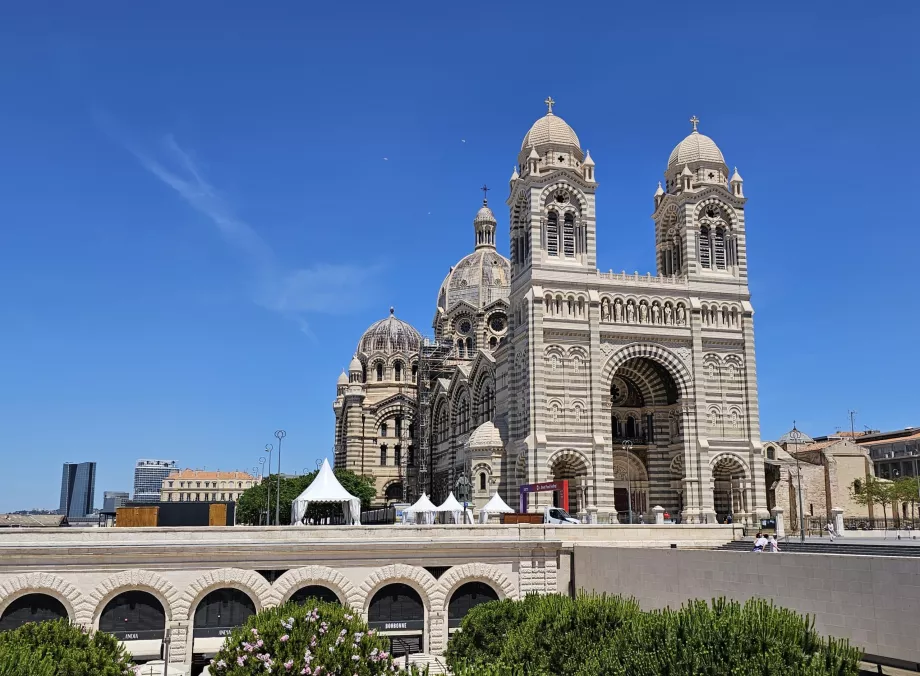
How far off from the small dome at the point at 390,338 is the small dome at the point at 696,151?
43900mm

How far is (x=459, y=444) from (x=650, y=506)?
67.7 ft

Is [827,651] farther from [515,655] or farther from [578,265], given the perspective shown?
[578,265]

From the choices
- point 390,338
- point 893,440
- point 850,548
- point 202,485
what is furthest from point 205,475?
point 850,548

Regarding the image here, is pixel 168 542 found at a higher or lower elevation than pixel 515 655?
higher

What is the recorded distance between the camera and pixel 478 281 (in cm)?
8631

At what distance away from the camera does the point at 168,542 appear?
33.3 metres

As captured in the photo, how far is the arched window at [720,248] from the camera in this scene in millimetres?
60625

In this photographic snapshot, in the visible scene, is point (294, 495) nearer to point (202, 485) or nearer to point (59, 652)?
point (59, 652)

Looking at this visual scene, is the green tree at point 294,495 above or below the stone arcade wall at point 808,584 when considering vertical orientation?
above

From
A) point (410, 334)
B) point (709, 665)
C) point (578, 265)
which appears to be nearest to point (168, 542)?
point (709, 665)

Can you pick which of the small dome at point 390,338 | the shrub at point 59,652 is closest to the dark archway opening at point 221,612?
the shrub at point 59,652

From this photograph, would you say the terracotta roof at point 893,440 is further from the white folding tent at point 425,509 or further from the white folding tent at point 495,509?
the white folding tent at point 425,509

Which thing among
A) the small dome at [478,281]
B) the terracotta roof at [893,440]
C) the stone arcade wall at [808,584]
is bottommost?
the stone arcade wall at [808,584]

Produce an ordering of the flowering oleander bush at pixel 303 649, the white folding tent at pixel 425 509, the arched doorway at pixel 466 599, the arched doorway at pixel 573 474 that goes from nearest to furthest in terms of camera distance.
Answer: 1. the flowering oleander bush at pixel 303 649
2. the arched doorway at pixel 466 599
3. the white folding tent at pixel 425 509
4. the arched doorway at pixel 573 474
